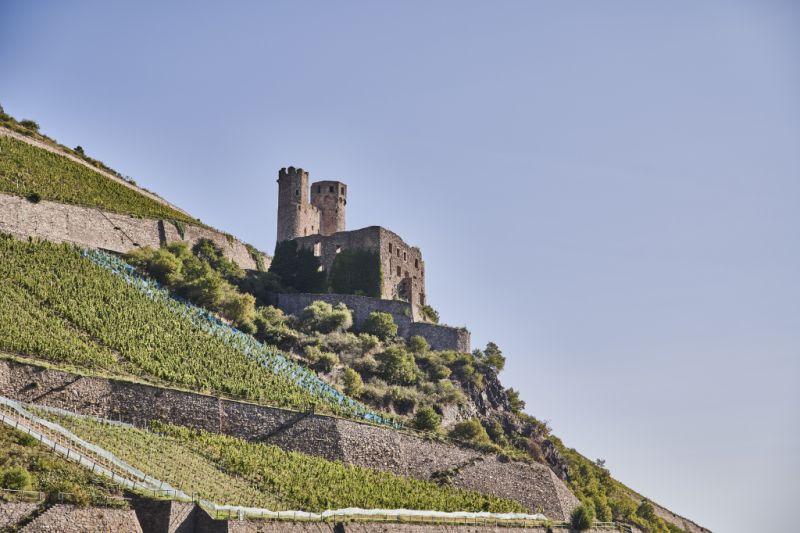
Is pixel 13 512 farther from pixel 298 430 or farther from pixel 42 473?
pixel 298 430

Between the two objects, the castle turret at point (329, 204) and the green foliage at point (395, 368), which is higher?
the castle turret at point (329, 204)

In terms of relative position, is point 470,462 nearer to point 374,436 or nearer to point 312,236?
point 374,436

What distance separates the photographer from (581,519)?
51.0 meters

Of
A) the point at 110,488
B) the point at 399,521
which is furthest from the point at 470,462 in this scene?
the point at 110,488

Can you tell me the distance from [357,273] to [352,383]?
44.3 feet

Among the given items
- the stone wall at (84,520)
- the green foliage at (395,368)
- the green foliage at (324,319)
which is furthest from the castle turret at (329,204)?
the stone wall at (84,520)

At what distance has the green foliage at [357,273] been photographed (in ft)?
225

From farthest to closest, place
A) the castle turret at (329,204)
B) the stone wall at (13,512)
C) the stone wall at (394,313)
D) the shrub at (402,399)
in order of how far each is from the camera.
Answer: the castle turret at (329,204), the stone wall at (394,313), the shrub at (402,399), the stone wall at (13,512)

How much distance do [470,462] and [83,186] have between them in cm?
2848

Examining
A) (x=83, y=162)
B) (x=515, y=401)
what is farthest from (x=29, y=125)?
(x=515, y=401)

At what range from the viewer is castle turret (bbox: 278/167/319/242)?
7406cm

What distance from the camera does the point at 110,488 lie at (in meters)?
32.2

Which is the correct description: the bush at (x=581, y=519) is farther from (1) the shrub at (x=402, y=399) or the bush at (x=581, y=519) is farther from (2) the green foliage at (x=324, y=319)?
(2) the green foliage at (x=324, y=319)

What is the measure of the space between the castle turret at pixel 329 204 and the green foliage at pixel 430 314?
27.6 ft
